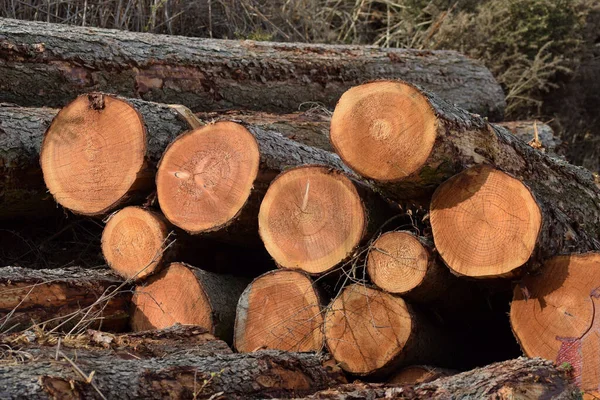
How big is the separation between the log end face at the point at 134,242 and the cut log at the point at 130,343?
515 millimetres

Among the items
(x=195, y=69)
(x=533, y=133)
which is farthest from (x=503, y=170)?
(x=533, y=133)

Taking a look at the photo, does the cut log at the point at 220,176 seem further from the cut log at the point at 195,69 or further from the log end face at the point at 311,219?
the cut log at the point at 195,69

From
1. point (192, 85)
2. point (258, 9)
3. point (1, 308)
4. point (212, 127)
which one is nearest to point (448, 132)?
point (212, 127)

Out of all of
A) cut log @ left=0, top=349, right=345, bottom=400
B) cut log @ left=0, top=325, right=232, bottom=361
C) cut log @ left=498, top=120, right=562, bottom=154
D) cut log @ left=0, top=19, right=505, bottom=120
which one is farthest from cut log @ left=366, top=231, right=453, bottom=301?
cut log @ left=498, top=120, right=562, bottom=154

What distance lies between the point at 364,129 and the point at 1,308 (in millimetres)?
1577

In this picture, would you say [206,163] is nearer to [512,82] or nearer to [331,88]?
[331,88]

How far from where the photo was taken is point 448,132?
10.8ft

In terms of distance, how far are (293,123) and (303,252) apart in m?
1.75

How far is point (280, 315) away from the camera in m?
3.74

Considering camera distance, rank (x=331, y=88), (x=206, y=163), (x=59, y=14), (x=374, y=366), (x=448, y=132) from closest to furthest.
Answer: (x=448, y=132), (x=374, y=366), (x=206, y=163), (x=331, y=88), (x=59, y=14)

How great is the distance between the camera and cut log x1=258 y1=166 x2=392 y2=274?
3.56 m

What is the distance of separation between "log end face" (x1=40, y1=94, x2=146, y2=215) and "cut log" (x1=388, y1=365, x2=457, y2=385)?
1.36 meters

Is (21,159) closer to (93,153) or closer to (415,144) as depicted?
(93,153)

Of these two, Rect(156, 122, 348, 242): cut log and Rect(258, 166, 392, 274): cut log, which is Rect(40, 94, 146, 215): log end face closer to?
Rect(156, 122, 348, 242): cut log
